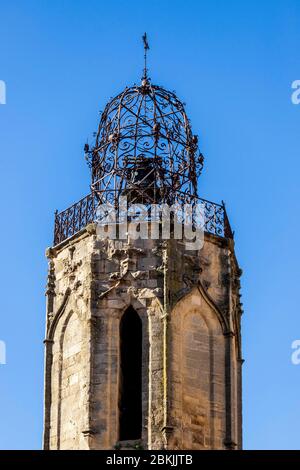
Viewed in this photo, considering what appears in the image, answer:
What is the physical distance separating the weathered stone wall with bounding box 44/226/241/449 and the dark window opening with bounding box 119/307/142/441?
0.88 ft

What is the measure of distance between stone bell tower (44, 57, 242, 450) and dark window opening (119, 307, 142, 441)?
0.02m

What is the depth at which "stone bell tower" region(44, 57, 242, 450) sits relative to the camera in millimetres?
40531

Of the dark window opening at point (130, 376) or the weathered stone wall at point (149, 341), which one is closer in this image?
the weathered stone wall at point (149, 341)

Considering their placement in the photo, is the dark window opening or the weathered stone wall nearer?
the weathered stone wall

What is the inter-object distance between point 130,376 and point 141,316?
1149 mm

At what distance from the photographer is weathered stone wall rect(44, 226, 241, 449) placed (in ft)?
133

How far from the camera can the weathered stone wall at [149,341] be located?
40438 mm

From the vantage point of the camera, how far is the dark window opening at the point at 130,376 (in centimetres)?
4072

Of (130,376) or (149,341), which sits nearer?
(149,341)

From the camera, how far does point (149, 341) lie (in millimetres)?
40906

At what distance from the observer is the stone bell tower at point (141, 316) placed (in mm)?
40531

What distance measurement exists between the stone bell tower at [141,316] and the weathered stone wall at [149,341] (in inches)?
0.7

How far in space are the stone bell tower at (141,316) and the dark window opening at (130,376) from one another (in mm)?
→ 19
